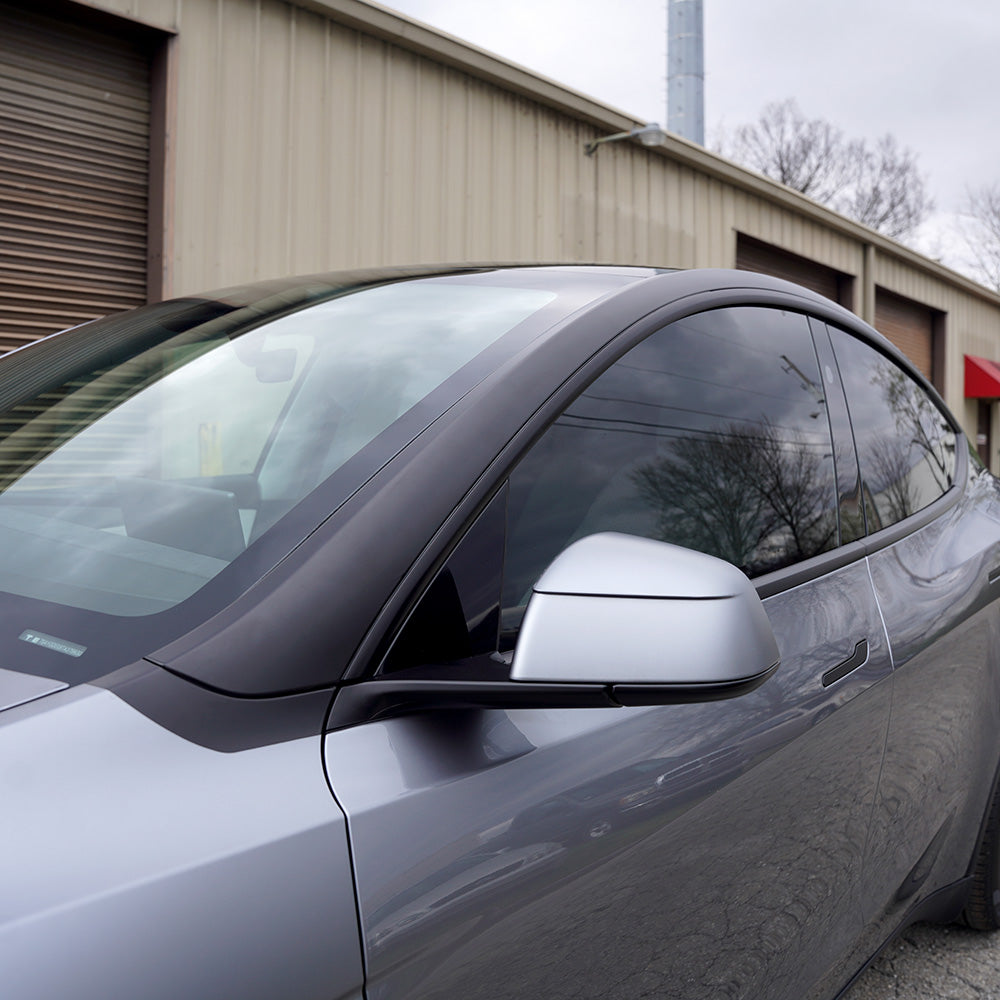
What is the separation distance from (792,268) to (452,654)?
1148 centimetres

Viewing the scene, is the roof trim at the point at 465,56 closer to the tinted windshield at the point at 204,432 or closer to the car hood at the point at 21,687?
the tinted windshield at the point at 204,432

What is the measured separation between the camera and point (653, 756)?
3.61ft

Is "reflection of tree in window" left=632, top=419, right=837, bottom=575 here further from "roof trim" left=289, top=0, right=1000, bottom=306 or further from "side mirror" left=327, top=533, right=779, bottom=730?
"roof trim" left=289, top=0, right=1000, bottom=306

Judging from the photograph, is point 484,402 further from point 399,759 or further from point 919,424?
point 919,424

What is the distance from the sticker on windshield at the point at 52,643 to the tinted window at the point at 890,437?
141 cm

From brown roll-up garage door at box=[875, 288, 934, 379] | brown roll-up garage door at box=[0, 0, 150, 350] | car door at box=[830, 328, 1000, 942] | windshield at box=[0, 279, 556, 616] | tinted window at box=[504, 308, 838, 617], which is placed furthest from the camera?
brown roll-up garage door at box=[875, 288, 934, 379]

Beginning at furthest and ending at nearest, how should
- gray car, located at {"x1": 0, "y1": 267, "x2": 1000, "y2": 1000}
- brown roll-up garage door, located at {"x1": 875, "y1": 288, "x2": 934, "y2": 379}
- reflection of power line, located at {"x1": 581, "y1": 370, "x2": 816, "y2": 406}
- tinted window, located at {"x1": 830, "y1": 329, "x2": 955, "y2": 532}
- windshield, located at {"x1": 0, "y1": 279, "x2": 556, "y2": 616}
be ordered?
brown roll-up garage door, located at {"x1": 875, "y1": 288, "x2": 934, "y2": 379}, tinted window, located at {"x1": 830, "y1": 329, "x2": 955, "y2": 532}, reflection of power line, located at {"x1": 581, "y1": 370, "x2": 816, "y2": 406}, windshield, located at {"x1": 0, "y1": 279, "x2": 556, "y2": 616}, gray car, located at {"x1": 0, "y1": 267, "x2": 1000, "y2": 1000}

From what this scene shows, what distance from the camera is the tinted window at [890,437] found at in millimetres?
1901

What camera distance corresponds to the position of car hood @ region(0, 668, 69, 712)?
0.80 meters

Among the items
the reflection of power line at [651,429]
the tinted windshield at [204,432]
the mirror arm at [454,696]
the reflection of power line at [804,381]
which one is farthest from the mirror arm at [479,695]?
the reflection of power line at [804,381]

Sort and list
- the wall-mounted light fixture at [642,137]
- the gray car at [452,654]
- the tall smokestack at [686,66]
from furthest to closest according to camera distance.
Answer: the tall smokestack at [686,66] → the wall-mounted light fixture at [642,137] → the gray car at [452,654]

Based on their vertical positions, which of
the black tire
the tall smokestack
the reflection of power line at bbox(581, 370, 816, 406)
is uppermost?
the tall smokestack

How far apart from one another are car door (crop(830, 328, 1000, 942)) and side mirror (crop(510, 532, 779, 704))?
83 centimetres

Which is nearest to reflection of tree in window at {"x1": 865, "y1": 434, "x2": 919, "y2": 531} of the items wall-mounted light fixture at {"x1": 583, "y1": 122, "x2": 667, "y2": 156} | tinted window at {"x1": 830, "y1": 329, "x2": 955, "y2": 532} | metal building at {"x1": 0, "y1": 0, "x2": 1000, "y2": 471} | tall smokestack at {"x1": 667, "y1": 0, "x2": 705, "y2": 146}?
tinted window at {"x1": 830, "y1": 329, "x2": 955, "y2": 532}
